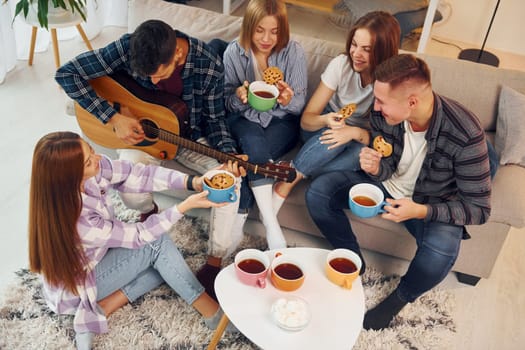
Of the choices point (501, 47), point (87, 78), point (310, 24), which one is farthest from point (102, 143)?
point (501, 47)

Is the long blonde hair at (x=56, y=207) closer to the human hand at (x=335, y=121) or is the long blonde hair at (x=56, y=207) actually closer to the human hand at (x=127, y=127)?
the human hand at (x=127, y=127)

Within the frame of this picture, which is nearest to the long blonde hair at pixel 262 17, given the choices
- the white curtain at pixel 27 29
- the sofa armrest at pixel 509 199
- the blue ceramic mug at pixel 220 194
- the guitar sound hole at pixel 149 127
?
the guitar sound hole at pixel 149 127

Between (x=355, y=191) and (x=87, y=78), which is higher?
(x=87, y=78)

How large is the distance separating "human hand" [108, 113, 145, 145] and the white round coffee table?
2.36 feet

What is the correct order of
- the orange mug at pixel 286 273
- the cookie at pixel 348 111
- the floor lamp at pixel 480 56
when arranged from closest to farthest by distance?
the orange mug at pixel 286 273
the cookie at pixel 348 111
the floor lamp at pixel 480 56

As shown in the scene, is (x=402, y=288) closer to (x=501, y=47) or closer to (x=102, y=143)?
(x=102, y=143)

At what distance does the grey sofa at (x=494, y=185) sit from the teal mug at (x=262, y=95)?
364 millimetres

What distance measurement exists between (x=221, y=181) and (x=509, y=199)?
110cm

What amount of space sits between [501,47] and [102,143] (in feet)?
10.1

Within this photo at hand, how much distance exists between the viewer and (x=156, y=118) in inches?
86.4

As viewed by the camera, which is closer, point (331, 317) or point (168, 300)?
point (331, 317)

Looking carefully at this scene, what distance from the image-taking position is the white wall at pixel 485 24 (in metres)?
3.92

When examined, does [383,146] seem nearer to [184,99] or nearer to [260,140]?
[260,140]

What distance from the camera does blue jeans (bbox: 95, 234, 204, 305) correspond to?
192 centimetres
